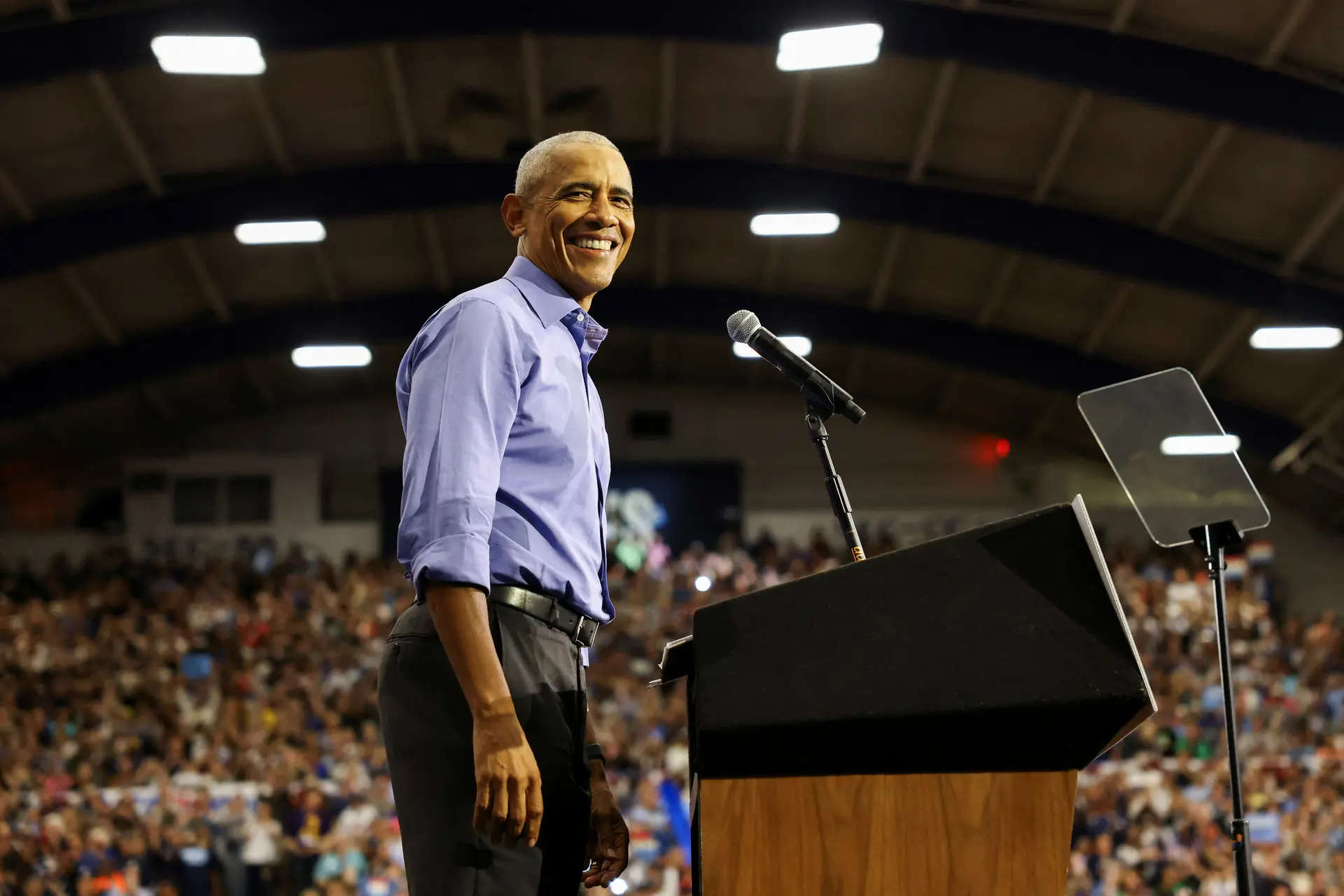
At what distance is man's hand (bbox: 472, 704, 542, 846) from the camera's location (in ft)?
5.99

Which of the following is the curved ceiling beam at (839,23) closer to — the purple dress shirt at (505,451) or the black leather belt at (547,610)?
the purple dress shirt at (505,451)

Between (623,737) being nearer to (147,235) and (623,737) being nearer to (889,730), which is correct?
(147,235)

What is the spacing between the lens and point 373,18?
11.1 meters

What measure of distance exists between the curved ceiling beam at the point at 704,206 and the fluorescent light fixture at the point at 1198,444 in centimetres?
1043


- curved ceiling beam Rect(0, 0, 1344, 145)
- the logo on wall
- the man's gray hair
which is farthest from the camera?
the logo on wall

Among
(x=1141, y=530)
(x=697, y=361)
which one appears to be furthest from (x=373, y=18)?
(x=1141, y=530)

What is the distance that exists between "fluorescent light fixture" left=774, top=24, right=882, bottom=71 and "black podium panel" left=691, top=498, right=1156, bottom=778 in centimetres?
945

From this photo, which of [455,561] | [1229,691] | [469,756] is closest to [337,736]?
[1229,691]

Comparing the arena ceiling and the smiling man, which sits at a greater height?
the arena ceiling

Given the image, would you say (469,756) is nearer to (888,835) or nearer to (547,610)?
(547,610)

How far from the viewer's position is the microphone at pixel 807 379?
2400mm

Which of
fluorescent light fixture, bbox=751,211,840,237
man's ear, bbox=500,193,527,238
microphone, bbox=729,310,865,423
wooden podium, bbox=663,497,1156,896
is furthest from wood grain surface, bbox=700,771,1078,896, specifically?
fluorescent light fixture, bbox=751,211,840,237

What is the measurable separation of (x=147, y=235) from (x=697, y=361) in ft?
27.1

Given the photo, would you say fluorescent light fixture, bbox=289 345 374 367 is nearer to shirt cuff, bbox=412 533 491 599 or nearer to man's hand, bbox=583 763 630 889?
man's hand, bbox=583 763 630 889
